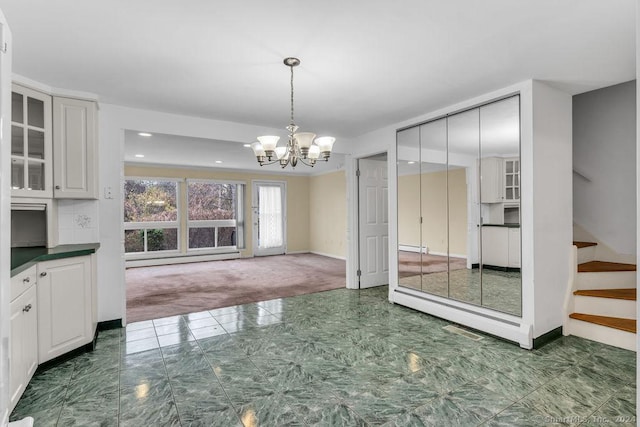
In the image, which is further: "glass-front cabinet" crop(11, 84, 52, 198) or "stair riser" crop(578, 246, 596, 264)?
"stair riser" crop(578, 246, 596, 264)

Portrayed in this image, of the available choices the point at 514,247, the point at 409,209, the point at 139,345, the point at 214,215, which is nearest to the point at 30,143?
the point at 139,345

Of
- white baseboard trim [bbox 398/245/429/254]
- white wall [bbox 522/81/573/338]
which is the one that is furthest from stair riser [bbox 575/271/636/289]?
white baseboard trim [bbox 398/245/429/254]

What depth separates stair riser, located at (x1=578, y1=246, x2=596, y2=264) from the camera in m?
3.76

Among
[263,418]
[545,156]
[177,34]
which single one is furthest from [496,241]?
[177,34]

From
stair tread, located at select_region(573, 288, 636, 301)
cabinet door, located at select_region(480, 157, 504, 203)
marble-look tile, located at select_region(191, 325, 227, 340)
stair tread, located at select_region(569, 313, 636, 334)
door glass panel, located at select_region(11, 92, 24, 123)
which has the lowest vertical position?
marble-look tile, located at select_region(191, 325, 227, 340)

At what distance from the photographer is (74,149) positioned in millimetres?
3127

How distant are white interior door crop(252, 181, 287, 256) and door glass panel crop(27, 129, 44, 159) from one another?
6326 mm

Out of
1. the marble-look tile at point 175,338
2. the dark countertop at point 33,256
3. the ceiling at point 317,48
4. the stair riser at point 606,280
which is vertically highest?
the ceiling at point 317,48

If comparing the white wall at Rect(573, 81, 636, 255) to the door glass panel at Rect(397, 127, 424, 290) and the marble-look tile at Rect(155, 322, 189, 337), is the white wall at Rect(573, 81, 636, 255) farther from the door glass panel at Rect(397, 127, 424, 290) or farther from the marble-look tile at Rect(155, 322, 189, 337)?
the marble-look tile at Rect(155, 322, 189, 337)

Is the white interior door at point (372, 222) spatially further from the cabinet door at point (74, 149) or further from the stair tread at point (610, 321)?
the cabinet door at point (74, 149)

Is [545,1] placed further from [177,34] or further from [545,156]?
[177,34]

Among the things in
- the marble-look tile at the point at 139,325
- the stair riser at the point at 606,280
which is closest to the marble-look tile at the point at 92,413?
the marble-look tile at the point at 139,325

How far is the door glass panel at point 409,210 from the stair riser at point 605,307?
1.62 metres

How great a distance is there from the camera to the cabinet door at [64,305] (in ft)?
8.44
